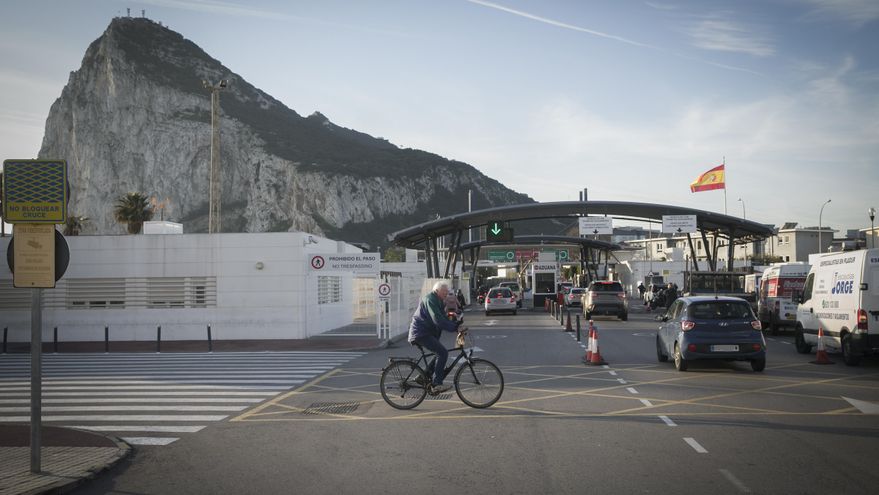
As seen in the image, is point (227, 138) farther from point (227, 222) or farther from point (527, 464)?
point (527, 464)

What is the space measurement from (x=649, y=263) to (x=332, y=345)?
207 ft

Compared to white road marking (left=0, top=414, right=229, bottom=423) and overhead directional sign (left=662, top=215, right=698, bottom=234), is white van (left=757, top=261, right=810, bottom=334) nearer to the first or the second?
overhead directional sign (left=662, top=215, right=698, bottom=234)

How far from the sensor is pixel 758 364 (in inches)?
615

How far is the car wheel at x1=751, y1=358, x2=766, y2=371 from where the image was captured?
1548cm

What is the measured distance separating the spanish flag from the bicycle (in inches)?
1872

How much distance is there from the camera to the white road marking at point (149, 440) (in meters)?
9.45

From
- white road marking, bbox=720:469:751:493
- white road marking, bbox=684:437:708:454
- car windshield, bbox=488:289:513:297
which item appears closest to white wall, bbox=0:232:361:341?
car windshield, bbox=488:289:513:297

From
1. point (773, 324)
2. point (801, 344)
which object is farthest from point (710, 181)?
point (801, 344)

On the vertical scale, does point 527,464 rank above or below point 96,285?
below

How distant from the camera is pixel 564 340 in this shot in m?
25.4

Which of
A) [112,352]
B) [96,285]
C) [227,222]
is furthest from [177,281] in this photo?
[227,222]

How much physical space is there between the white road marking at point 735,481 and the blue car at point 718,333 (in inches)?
328

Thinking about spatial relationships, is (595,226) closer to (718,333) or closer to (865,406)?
(718,333)

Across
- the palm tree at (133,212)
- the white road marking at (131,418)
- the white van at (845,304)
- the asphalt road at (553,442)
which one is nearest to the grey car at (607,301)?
the white van at (845,304)
